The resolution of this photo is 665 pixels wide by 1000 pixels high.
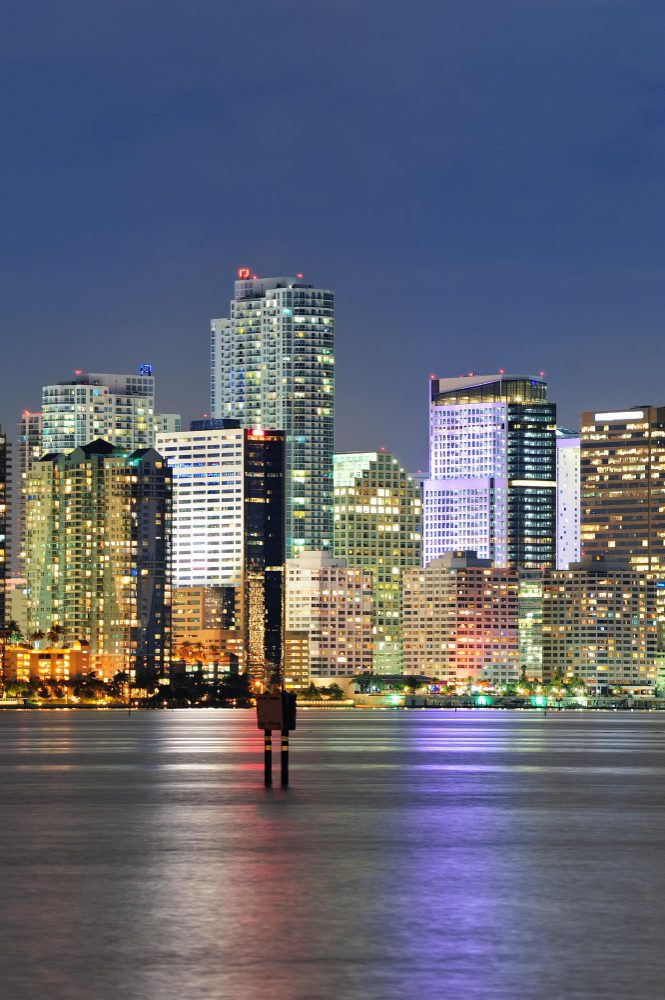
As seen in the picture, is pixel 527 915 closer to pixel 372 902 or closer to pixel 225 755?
pixel 372 902

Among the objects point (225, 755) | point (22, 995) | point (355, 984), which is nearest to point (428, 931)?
point (355, 984)

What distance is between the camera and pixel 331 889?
135 feet

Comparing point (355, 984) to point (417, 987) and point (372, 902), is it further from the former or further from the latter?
point (372, 902)

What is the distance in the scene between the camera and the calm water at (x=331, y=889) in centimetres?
3033

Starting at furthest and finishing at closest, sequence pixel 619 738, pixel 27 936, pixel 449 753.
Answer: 1. pixel 619 738
2. pixel 449 753
3. pixel 27 936

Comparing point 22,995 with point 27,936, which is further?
point 27,936

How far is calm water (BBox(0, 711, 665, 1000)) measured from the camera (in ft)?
99.5

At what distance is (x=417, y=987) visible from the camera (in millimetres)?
29328

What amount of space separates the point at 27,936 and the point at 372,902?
7.73 meters

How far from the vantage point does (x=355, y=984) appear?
29.5 m

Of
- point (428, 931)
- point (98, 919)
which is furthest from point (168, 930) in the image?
point (428, 931)

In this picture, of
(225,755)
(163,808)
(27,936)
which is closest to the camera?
(27,936)

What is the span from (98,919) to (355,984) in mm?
8452

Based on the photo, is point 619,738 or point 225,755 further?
point 619,738
